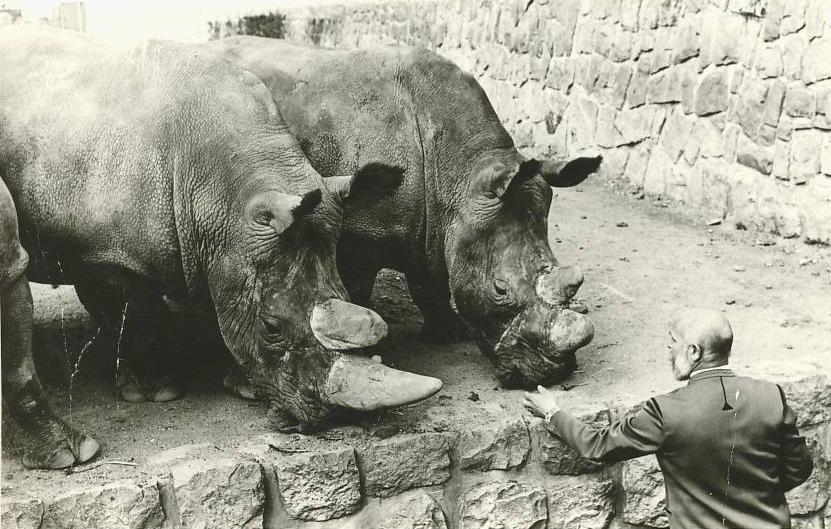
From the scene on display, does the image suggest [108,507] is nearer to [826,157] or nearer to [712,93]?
[826,157]

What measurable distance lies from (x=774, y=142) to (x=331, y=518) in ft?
15.7

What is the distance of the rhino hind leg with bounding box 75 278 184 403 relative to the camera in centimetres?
511

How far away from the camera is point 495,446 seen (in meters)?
4.80

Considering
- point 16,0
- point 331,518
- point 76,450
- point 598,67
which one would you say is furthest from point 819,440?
point 598,67

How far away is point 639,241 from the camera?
7.84m

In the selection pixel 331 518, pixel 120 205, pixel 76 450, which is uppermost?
pixel 120 205

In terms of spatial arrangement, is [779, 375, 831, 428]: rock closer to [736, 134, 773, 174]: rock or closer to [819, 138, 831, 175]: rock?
[819, 138, 831, 175]: rock

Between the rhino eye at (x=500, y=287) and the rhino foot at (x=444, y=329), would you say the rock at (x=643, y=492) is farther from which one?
the rhino foot at (x=444, y=329)

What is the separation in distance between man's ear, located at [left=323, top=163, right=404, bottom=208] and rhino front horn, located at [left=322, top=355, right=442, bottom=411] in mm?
849

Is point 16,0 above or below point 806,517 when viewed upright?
above

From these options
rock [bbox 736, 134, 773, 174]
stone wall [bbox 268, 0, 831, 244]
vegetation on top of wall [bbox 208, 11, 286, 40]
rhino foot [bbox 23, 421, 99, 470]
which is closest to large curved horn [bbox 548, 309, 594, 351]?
rhino foot [bbox 23, 421, 99, 470]

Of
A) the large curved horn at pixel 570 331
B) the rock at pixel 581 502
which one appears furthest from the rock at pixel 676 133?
the rock at pixel 581 502

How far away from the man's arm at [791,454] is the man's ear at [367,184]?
212 centimetres

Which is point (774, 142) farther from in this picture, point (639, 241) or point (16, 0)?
point (16, 0)
